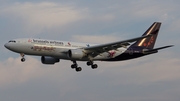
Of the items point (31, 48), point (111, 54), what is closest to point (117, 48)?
point (111, 54)

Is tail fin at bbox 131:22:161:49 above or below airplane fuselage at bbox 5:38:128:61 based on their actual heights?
above

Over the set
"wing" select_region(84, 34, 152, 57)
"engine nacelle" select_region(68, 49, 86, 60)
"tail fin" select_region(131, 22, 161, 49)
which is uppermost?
"tail fin" select_region(131, 22, 161, 49)

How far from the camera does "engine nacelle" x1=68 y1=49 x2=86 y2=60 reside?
71.4 meters

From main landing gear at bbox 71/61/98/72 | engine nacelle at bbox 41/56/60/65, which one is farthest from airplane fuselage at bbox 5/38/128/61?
engine nacelle at bbox 41/56/60/65

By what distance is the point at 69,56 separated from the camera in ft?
235

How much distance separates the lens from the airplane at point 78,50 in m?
70.2

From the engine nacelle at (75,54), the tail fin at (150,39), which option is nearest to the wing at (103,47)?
the engine nacelle at (75,54)

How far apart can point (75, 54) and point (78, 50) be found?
3.32ft

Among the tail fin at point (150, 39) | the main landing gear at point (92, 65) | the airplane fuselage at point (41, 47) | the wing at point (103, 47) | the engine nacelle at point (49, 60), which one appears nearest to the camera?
the airplane fuselage at point (41, 47)

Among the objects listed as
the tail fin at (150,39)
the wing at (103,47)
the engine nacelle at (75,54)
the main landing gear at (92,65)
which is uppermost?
the tail fin at (150,39)

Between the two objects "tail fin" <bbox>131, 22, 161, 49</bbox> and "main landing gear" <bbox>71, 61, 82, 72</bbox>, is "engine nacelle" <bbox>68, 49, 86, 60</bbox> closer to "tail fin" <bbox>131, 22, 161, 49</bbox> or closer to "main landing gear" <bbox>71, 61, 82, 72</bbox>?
"main landing gear" <bbox>71, 61, 82, 72</bbox>

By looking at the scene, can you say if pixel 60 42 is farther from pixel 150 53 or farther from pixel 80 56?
pixel 150 53

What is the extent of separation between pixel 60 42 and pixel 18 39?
587cm

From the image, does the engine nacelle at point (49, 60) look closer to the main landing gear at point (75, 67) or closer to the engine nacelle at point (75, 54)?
the main landing gear at point (75, 67)
